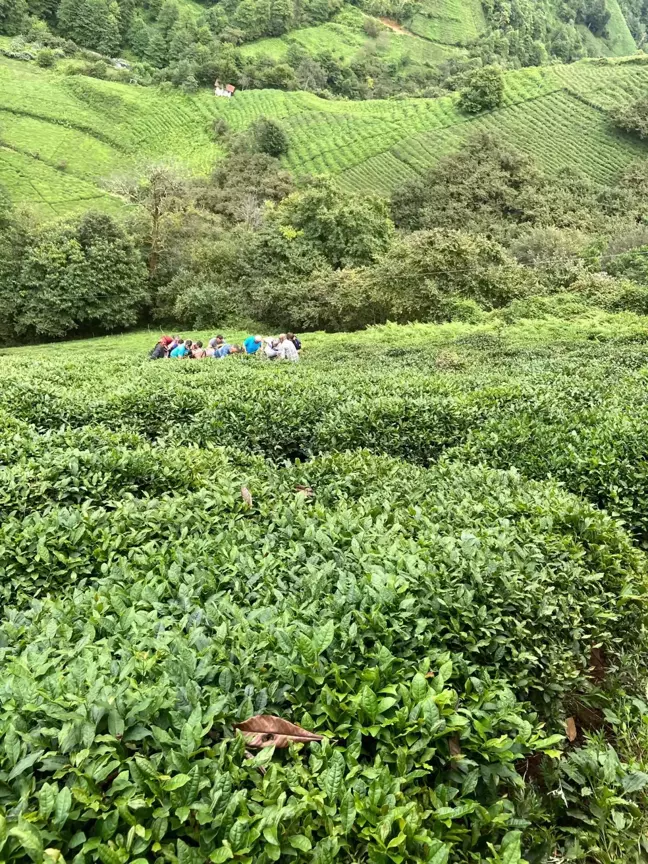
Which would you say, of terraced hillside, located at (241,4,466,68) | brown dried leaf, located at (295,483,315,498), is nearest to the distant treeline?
brown dried leaf, located at (295,483,315,498)

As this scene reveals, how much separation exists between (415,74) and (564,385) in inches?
3687

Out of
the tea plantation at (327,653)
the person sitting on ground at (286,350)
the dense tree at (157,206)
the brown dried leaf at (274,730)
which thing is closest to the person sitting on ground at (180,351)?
the person sitting on ground at (286,350)

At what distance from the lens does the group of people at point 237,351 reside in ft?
48.0

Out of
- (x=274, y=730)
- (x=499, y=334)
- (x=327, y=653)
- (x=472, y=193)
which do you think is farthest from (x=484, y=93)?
(x=274, y=730)

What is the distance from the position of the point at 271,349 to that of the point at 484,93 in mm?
57146

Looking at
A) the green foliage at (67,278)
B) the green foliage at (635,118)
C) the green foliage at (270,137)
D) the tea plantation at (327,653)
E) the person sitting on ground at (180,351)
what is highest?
the green foliage at (635,118)

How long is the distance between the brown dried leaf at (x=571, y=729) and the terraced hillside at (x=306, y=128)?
169 ft

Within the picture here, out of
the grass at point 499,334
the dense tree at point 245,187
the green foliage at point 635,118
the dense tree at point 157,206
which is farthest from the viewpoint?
the green foliage at point 635,118

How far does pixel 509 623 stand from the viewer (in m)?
2.52

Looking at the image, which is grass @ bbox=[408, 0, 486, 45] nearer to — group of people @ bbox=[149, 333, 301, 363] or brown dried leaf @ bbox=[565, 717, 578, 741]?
group of people @ bbox=[149, 333, 301, 363]

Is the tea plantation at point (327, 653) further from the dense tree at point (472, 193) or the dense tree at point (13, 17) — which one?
the dense tree at point (13, 17)

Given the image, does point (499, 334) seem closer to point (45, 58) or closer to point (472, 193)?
point (472, 193)

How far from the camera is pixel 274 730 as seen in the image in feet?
5.93

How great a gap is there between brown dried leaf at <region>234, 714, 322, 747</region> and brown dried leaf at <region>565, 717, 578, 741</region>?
1.58 m
